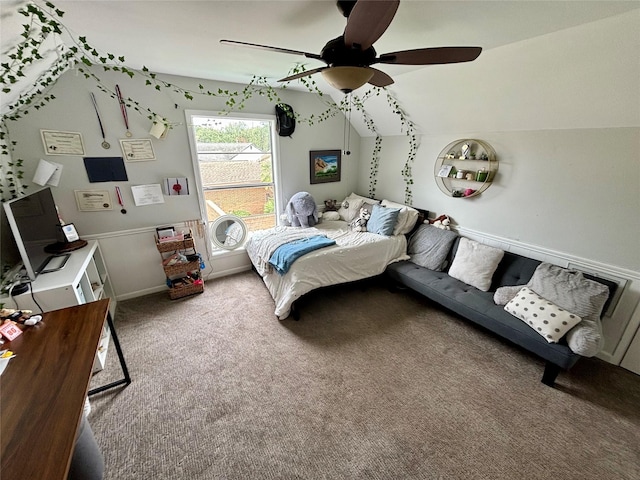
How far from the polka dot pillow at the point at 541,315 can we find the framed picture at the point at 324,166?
267cm

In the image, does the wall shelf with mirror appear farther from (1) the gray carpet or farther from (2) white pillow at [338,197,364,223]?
(1) the gray carpet

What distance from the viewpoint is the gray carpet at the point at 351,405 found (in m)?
1.38

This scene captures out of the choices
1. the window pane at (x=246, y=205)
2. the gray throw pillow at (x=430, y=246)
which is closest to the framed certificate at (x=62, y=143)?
the window pane at (x=246, y=205)

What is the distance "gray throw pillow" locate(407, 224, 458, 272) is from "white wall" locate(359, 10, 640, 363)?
14.0 inches

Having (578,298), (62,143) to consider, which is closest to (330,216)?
(578,298)

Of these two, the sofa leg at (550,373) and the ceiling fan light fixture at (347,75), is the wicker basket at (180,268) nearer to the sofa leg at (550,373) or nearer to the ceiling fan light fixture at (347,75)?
the ceiling fan light fixture at (347,75)

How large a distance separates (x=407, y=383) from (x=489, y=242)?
1.76m

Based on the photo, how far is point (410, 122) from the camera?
3086mm

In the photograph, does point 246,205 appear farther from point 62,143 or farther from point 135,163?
point 62,143

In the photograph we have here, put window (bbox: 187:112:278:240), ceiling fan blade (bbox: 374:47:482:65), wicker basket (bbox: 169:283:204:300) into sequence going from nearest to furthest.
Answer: ceiling fan blade (bbox: 374:47:482:65), wicker basket (bbox: 169:283:204:300), window (bbox: 187:112:278:240)

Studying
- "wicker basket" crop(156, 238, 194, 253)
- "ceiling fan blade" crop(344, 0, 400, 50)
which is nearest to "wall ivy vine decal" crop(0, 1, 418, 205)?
"wicker basket" crop(156, 238, 194, 253)

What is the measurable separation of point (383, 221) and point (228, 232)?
1931 mm

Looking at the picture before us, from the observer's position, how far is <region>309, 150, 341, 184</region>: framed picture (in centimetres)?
364

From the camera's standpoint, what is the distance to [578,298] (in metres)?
1.84
